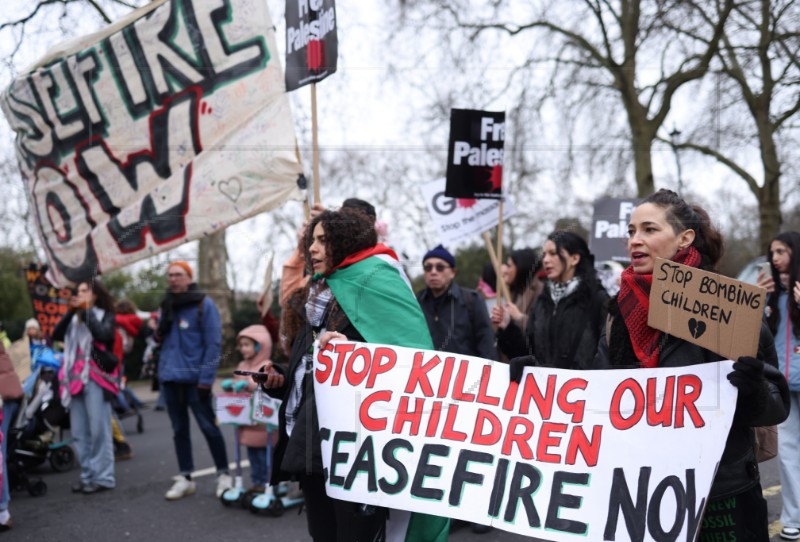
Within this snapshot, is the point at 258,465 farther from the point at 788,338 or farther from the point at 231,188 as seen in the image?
the point at 788,338

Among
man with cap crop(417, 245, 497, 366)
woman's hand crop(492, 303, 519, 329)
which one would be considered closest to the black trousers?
woman's hand crop(492, 303, 519, 329)

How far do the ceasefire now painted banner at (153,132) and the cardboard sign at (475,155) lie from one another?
3.37ft

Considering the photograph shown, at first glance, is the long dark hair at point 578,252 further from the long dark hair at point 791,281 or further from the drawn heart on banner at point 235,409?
the drawn heart on banner at point 235,409

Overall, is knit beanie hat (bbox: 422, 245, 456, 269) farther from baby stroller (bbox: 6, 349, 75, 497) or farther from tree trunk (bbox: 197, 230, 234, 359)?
tree trunk (bbox: 197, 230, 234, 359)

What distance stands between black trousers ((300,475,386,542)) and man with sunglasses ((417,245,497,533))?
2158 mm

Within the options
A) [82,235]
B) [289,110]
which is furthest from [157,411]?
[289,110]

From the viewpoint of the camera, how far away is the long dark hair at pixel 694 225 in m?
2.38

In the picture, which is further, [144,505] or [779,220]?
[779,220]

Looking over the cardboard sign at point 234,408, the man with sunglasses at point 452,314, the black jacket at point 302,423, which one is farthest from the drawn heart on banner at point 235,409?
the black jacket at point 302,423

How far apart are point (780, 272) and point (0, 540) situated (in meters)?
5.29

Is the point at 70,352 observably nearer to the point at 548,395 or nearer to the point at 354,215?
the point at 354,215

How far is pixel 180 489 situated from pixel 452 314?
8.54 ft

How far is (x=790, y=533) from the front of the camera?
13.8 feet

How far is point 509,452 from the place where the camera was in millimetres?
2674
